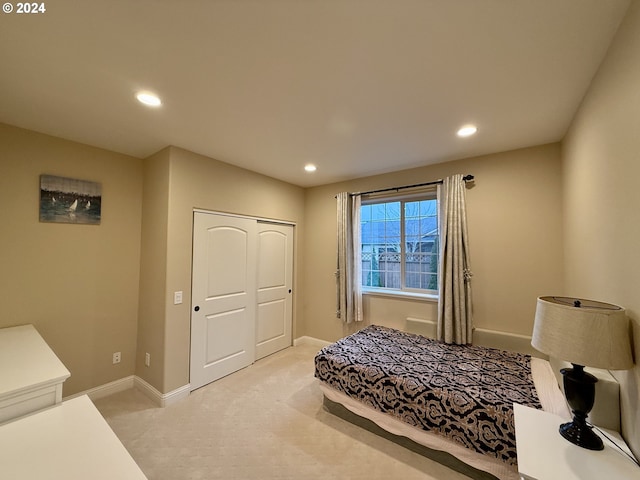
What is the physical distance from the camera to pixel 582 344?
3.44 ft

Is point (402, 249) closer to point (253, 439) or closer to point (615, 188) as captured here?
point (615, 188)

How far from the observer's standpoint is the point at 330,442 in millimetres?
1998

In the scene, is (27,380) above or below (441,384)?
above

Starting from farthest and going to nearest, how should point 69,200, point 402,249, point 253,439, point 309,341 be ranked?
point 309,341 → point 402,249 → point 69,200 → point 253,439

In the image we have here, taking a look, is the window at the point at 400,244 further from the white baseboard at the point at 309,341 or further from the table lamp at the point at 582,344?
the table lamp at the point at 582,344

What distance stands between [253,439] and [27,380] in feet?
4.98

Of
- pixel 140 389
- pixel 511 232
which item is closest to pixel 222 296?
pixel 140 389

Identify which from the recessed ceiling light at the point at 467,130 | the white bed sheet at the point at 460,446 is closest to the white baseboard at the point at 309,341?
the white bed sheet at the point at 460,446

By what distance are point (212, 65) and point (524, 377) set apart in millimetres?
3167

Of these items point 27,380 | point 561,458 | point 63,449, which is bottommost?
point 561,458

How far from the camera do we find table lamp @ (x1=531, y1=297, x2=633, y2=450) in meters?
1.02

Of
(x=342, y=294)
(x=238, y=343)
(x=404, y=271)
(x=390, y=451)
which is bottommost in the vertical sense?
(x=390, y=451)

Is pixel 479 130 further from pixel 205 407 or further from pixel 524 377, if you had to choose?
pixel 205 407

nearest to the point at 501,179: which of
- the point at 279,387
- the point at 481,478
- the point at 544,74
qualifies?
the point at 544,74
